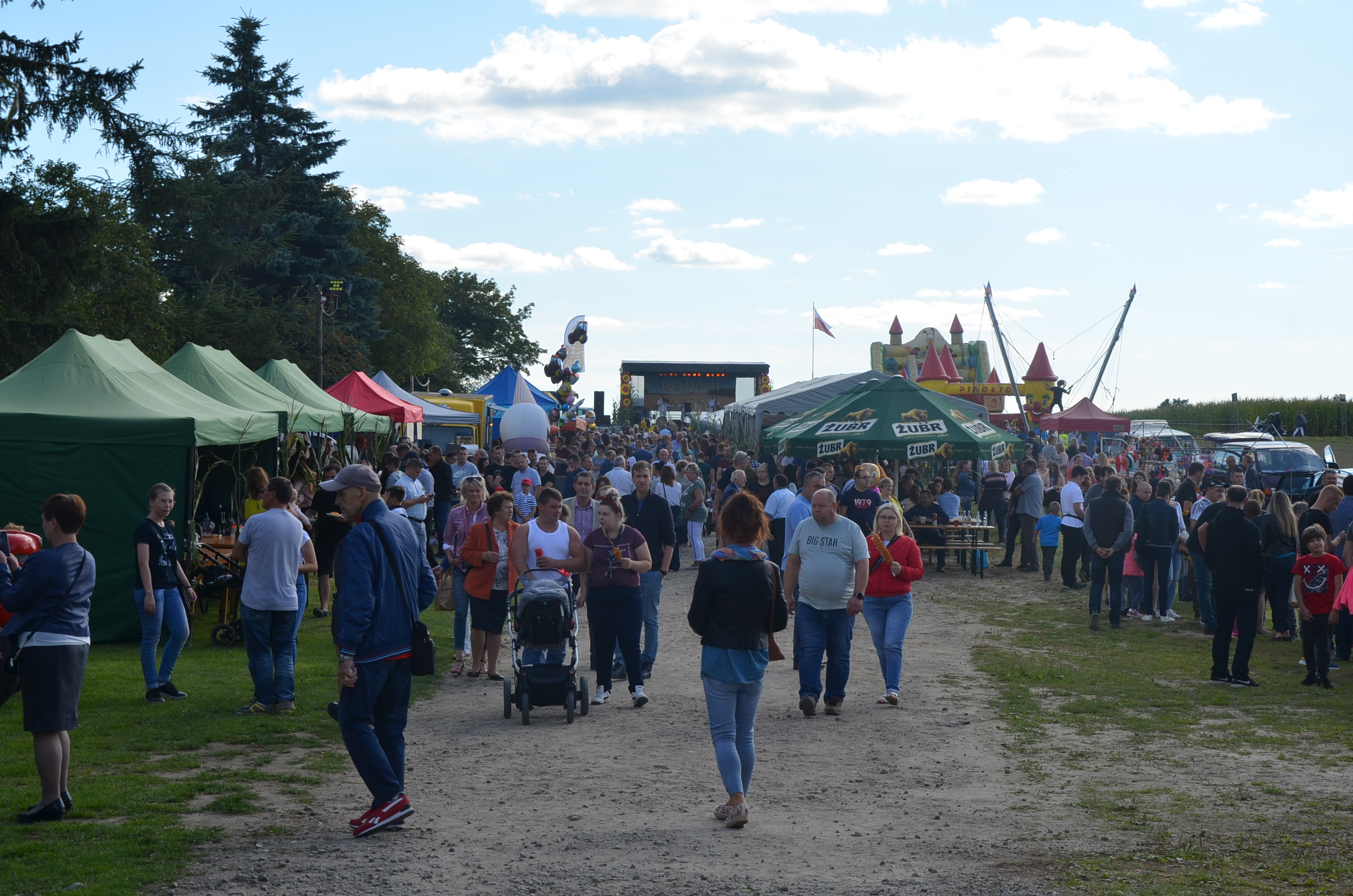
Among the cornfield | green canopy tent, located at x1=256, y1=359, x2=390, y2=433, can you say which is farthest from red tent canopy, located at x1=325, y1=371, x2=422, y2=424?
the cornfield

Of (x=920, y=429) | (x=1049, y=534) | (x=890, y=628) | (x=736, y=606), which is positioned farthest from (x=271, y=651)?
(x=920, y=429)

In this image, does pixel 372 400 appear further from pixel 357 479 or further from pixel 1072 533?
pixel 357 479

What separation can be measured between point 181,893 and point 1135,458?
36.1 m

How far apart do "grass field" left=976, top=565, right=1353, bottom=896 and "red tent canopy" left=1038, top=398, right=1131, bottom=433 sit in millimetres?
25269

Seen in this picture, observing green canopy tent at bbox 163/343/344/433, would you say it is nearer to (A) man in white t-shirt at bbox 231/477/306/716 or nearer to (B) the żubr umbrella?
(A) man in white t-shirt at bbox 231/477/306/716

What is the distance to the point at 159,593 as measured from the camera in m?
9.02

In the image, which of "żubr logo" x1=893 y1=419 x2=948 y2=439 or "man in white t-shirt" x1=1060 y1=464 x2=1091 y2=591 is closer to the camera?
"man in white t-shirt" x1=1060 y1=464 x2=1091 y2=591

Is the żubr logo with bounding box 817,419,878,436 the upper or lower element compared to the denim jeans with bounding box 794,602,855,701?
upper

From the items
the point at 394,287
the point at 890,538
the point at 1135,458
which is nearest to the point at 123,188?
the point at 394,287

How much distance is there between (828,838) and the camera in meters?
5.97

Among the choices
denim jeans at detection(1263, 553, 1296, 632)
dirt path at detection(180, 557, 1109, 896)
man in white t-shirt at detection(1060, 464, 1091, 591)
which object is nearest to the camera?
dirt path at detection(180, 557, 1109, 896)

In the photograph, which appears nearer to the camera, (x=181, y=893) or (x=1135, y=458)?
(x=181, y=893)

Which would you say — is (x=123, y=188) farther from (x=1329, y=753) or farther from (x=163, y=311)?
(x=1329, y=753)

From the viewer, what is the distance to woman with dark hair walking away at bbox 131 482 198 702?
28.3ft
